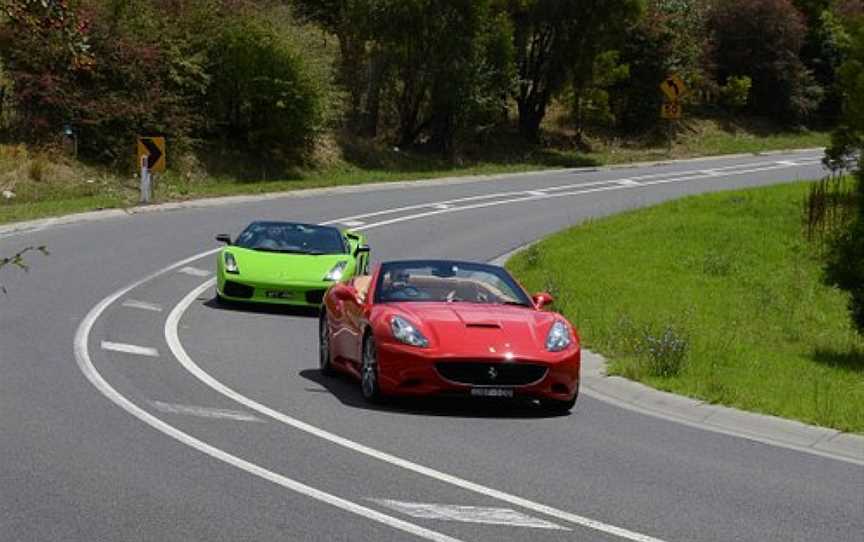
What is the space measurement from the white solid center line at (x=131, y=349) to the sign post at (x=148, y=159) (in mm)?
17869

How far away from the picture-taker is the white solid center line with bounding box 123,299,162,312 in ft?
63.5

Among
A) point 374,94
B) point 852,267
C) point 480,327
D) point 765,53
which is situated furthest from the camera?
point 765,53

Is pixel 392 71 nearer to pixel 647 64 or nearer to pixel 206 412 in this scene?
pixel 647 64

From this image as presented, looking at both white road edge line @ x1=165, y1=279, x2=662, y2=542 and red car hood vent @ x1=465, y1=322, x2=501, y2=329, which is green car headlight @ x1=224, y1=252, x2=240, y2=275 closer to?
white road edge line @ x1=165, y1=279, x2=662, y2=542

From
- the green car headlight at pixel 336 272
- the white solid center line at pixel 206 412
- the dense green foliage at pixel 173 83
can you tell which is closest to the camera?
the white solid center line at pixel 206 412

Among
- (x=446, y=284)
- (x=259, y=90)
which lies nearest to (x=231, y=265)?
(x=446, y=284)

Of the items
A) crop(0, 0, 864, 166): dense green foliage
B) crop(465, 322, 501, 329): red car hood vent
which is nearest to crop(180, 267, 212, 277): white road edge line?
crop(0, 0, 864, 166): dense green foliage

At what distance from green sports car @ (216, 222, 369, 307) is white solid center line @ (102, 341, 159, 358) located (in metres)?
4.26

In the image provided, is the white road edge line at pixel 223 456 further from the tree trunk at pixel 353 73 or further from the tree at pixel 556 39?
the tree at pixel 556 39

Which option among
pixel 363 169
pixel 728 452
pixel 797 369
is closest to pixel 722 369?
pixel 797 369

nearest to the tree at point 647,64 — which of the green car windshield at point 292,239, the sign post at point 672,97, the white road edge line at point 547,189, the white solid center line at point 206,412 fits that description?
the sign post at point 672,97

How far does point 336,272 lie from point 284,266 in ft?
2.41

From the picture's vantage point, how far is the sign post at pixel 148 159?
109 feet

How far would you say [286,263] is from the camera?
20719mm
